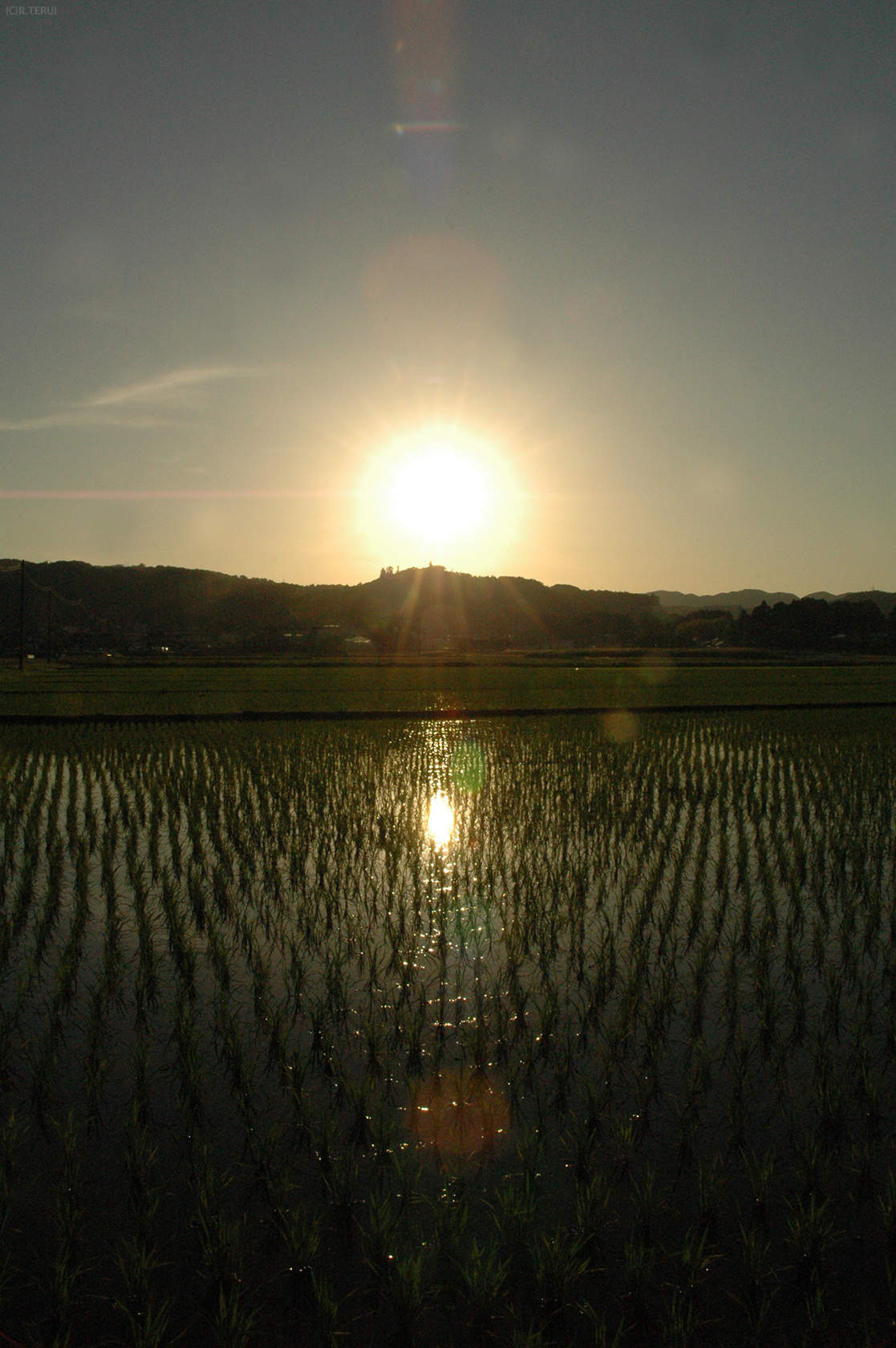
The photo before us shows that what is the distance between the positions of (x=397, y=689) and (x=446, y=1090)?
21397 millimetres

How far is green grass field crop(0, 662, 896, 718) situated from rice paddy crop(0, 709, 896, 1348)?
39.4 ft

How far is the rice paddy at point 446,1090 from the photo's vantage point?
2219 millimetres

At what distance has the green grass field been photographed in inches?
750

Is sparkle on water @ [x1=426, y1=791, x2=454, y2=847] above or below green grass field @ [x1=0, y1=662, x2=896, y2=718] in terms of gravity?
below

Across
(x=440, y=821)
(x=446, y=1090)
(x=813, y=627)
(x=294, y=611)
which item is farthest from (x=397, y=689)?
(x=294, y=611)

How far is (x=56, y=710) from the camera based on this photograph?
17.4 meters

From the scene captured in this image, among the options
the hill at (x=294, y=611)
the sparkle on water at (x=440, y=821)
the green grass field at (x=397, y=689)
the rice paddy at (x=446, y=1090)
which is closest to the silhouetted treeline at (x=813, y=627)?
the hill at (x=294, y=611)

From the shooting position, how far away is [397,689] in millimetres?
24531

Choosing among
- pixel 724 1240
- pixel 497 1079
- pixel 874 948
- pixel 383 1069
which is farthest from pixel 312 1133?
pixel 874 948

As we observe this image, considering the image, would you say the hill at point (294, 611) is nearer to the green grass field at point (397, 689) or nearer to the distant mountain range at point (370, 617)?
the distant mountain range at point (370, 617)

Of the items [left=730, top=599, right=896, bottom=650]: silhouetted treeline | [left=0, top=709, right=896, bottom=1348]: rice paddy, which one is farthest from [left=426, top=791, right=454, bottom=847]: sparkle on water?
[left=730, top=599, right=896, bottom=650]: silhouetted treeline

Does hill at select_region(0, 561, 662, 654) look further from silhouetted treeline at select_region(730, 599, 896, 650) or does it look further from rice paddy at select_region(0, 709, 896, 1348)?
rice paddy at select_region(0, 709, 896, 1348)

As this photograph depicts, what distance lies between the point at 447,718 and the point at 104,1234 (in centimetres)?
1585

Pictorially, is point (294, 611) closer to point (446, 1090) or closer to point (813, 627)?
point (813, 627)
